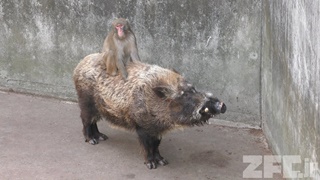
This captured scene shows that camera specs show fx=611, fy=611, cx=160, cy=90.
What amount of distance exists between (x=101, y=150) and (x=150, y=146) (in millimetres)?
811

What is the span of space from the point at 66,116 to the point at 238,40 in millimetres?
2801

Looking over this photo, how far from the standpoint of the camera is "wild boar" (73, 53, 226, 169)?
23.6ft

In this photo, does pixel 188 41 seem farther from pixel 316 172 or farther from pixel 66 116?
pixel 316 172

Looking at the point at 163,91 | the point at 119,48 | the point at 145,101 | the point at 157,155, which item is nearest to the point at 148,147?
the point at 157,155

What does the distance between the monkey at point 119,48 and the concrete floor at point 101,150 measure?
1.11 metres

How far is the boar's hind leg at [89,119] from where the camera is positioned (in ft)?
26.3

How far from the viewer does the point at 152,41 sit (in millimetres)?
8766

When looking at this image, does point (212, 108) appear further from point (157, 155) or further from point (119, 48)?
point (119, 48)

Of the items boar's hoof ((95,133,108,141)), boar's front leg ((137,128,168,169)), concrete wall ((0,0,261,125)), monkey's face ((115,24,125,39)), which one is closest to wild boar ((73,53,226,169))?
boar's front leg ((137,128,168,169))

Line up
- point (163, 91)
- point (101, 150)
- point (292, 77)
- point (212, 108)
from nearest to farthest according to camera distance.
Answer: point (292, 77)
point (212, 108)
point (163, 91)
point (101, 150)

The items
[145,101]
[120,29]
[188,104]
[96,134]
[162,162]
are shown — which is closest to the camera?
[188,104]

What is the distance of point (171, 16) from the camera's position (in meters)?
8.53

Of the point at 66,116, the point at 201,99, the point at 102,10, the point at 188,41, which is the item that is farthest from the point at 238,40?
the point at 66,116

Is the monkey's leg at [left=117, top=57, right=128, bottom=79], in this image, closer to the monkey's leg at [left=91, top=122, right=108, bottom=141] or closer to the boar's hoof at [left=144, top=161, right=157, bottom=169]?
the monkey's leg at [left=91, top=122, right=108, bottom=141]
